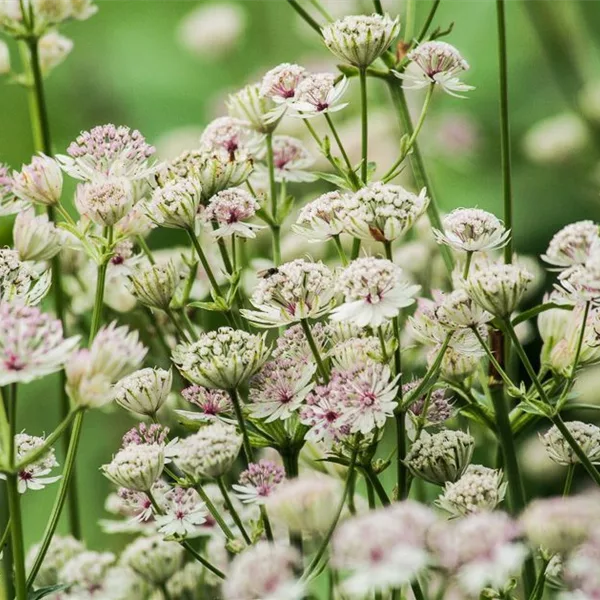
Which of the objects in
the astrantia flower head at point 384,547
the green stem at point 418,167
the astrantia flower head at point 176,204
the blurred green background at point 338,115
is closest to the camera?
the astrantia flower head at point 384,547

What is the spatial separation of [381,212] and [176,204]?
4.7 inches

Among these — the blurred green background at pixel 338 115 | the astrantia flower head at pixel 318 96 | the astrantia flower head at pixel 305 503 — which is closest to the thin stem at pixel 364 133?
the astrantia flower head at pixel 318 96

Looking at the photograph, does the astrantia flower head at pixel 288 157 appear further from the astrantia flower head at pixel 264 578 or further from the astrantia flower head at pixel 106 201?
the astrantia flower head at pixel 264 578

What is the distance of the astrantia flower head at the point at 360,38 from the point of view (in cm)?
63

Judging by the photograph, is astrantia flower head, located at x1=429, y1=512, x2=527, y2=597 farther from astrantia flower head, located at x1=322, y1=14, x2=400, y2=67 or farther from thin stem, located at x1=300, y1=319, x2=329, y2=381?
astrantia flower head, located at x1=322, y1=14, x2=400, y2=67

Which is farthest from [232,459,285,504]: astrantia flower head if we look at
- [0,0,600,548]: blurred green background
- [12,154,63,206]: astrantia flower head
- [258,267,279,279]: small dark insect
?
[0,0,600,548]: blurred green background

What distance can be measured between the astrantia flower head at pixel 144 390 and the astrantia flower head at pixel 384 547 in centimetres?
23

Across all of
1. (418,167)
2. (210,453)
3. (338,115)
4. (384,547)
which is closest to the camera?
(384,547)

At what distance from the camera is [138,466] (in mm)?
553

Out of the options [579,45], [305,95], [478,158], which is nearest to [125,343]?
[305,95]

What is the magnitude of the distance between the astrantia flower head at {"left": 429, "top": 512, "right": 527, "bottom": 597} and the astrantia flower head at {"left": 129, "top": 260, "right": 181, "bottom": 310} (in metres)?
0.27

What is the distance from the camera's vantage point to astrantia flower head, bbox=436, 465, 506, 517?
1.70ft

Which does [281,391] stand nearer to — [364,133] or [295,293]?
[295,293]

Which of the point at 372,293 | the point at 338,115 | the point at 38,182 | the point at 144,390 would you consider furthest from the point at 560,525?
the point at 338,115
